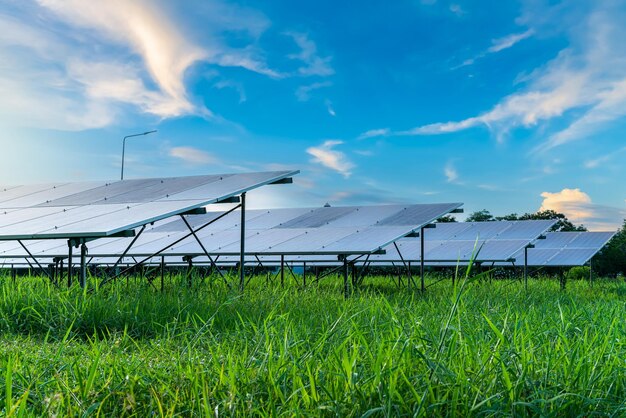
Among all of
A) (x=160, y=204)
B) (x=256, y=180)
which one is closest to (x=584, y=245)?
(x=256, y=180)

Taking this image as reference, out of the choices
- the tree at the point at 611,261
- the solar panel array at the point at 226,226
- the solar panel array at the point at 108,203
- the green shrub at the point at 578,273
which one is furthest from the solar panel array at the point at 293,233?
the tree at the point at 611,261

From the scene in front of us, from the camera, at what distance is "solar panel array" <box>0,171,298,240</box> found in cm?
852

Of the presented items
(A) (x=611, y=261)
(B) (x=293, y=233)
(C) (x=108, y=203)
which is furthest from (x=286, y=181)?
(A) (x=611, y=261)

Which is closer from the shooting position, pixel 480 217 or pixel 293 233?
pixel 293 233

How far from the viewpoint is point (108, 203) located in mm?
10648

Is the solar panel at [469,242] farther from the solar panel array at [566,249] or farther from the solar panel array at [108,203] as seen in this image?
the solar panel array at [108,203]

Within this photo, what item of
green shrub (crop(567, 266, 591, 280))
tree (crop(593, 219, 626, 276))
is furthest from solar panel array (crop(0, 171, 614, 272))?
tree (crop(593, 219, 626, 276))

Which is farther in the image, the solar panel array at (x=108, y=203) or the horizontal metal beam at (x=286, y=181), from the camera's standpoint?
the horizontal metal beam at (x=286, y=181)

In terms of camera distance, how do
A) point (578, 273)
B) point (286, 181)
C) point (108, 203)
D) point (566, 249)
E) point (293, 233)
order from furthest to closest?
point (578, 273) < point (566, 249) < point (293, 233) < point (108, 203) < point (286, 181)

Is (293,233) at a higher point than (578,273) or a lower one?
higher

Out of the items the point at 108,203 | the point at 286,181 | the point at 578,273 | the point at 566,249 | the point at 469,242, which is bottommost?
the point at 578,273

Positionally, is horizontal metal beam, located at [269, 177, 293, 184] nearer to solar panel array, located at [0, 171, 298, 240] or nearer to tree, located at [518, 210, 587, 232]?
solar panel array, located at [0, 171, 298, 240]

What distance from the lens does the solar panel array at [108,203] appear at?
8516 millimetres

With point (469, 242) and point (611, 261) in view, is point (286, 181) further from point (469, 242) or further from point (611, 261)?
point (611, 261)
